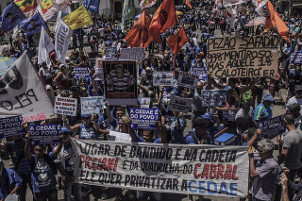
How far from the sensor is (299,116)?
690cm

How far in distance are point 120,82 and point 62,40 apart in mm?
3933

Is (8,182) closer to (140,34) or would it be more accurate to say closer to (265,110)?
(265,110)

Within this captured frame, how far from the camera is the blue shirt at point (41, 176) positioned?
538 centimetres

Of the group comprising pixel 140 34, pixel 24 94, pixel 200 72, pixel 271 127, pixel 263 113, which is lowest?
pixel 263 113

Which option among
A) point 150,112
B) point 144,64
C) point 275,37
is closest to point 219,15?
point 144,64

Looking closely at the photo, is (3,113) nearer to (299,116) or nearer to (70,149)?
(70,149)

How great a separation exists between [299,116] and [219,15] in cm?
2638

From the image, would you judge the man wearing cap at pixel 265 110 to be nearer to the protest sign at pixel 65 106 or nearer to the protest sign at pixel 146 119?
the protest sign at pixel 146 119

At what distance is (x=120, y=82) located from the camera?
627cm

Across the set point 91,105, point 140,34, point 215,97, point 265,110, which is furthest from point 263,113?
point 140,34

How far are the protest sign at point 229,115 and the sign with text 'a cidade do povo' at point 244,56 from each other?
80 centimetres

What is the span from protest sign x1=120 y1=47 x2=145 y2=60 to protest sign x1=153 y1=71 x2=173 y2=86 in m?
2.40

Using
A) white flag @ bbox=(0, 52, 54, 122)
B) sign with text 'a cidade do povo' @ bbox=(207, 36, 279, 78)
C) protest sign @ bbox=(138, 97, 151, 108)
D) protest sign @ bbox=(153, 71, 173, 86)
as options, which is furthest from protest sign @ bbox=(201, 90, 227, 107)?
white flag @ bbox=(0, 52, 54, 122)

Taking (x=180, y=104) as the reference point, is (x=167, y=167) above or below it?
below
